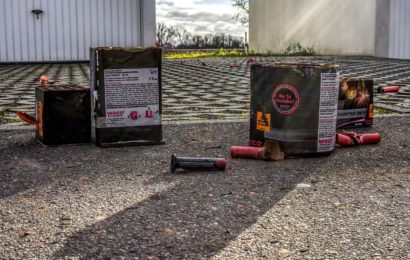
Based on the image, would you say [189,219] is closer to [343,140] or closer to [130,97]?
[130,97]

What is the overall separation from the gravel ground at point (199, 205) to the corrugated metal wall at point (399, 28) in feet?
39.4

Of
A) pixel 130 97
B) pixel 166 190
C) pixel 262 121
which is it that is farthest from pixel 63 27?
pixel 166 190

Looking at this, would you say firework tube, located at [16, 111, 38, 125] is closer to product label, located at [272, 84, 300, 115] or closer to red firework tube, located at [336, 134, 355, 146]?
product label, located at [272, 84, 300, 115]

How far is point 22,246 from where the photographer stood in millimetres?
2006

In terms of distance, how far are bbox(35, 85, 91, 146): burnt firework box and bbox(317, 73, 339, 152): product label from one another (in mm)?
1345

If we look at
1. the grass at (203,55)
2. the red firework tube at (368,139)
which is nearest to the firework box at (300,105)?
the red firework tube at (368,139)

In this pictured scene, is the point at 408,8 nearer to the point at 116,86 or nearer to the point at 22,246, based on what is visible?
the point at 116,86

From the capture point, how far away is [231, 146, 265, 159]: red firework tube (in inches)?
128

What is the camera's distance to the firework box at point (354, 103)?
13.5 feet

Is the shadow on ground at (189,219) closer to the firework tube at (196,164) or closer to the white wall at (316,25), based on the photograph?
the firework tube at (196,164)

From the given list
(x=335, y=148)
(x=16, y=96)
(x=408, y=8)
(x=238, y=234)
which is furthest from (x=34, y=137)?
(x=408, y=8)

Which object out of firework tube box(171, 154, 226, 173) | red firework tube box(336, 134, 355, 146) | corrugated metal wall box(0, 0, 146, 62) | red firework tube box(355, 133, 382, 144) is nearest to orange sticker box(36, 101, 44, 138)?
firework tube box(171, 154, 226, 173)

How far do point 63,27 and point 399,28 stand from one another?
304 inches

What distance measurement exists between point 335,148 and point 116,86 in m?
1.28
